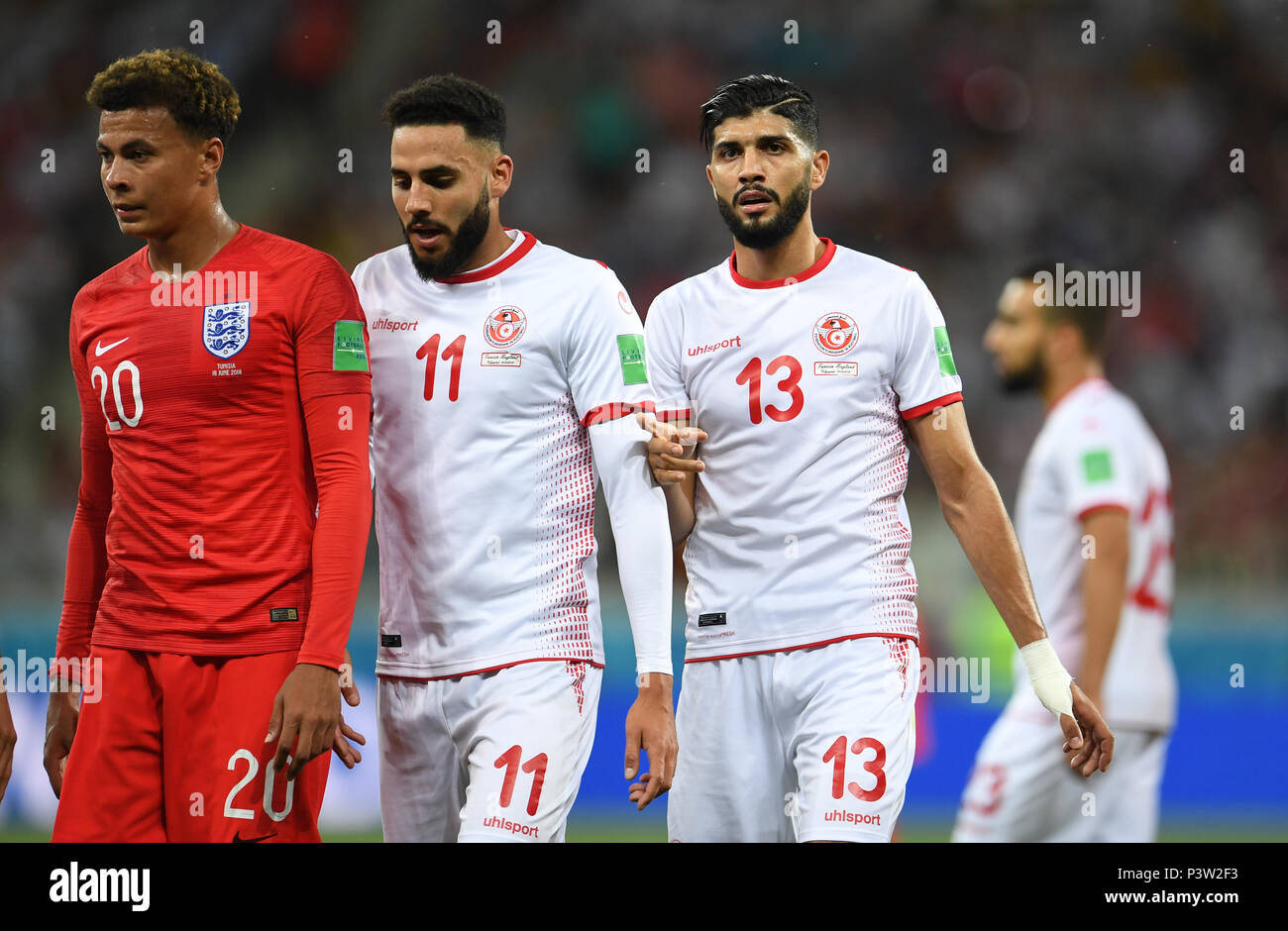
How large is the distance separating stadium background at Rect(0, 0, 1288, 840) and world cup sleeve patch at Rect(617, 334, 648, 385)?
9.07ft

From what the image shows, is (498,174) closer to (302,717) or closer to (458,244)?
(458,244)

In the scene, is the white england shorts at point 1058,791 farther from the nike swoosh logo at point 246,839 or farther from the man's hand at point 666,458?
the nike swoosh logo at point 246,839

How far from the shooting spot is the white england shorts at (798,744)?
3791 mm

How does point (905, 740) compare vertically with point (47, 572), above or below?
below

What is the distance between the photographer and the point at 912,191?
7.89 metres

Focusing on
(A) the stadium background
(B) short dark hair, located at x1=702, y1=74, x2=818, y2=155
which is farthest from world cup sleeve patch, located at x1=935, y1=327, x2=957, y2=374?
(A) the stadium background

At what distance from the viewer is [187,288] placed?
3.47 metres

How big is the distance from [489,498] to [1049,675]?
1622 mm

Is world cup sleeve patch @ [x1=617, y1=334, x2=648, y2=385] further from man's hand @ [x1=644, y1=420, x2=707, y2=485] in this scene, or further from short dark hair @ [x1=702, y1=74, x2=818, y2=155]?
short dark hair @ [x1=702, y1=74, x2=818, y2=155]

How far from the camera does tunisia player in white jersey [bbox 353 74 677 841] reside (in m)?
3.62

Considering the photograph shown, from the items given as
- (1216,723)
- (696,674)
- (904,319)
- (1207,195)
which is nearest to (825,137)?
(1207,195)
